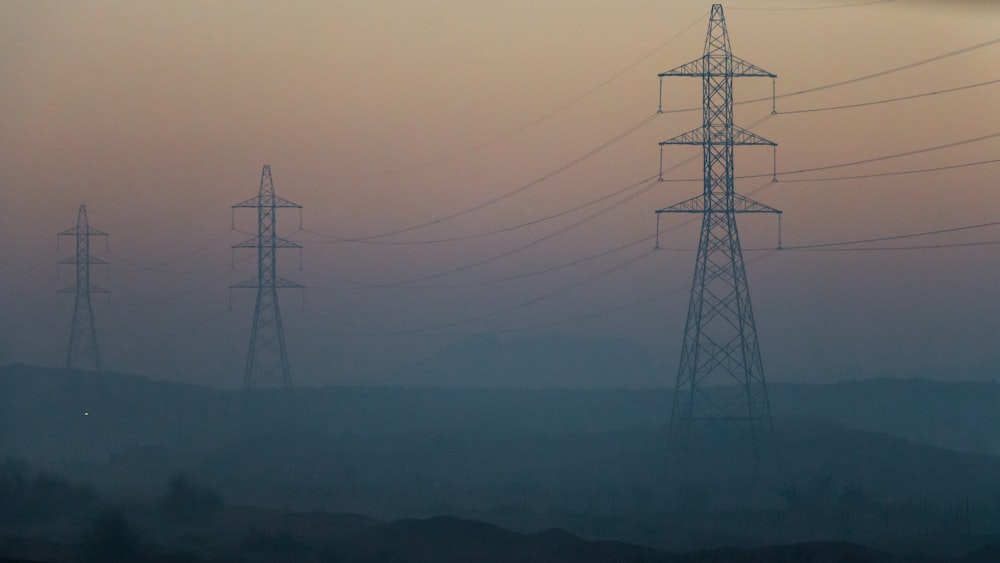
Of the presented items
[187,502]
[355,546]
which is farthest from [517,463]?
[355,546]

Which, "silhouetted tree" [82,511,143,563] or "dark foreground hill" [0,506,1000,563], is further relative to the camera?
"silhouetted tree" [82,511,143,563]

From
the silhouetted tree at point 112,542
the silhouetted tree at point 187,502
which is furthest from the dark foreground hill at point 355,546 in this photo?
the silhouetted tree at point 187,502

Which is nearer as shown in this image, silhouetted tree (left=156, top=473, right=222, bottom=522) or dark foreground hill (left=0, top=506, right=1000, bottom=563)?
dark foreground hill (left=0, top=506, right=1000, bottom=563)

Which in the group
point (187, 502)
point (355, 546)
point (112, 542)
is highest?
point (187, 502)

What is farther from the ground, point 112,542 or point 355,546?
point 355,546

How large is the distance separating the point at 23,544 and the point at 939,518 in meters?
27.3

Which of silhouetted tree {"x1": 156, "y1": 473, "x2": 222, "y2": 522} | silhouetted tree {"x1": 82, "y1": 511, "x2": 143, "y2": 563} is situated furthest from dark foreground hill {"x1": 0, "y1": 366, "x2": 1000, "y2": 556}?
silhouetted tree {"x1": 82, "y1": 511, "x2": 143, "y2": 563}

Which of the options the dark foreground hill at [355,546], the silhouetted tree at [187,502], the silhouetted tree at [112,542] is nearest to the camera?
the dark foreground hill at [355,546]

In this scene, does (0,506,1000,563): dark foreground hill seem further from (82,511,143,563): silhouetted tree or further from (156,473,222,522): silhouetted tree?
(156,473,222,522): silhouetted tree

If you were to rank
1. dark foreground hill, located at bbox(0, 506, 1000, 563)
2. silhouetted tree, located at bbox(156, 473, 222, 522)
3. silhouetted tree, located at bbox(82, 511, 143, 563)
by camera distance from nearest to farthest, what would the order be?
dark foreground hill, located at bbox(0, 506, 1000, 563)
silhouetted tree, located at bbox(82, 511, 143, 563)
silhouetted tree, located at bbox(156, 473, 222, 522)

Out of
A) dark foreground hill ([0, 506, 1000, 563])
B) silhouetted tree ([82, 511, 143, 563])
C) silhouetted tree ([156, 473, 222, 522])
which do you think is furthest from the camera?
silhouetted tree ([156, 473, 222, 522])

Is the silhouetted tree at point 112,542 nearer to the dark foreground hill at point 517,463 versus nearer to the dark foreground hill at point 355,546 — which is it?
the dark foreground hill at point 355,546

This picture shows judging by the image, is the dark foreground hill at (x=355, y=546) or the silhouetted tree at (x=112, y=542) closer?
the dark foreground hill at (x=355, y=546)

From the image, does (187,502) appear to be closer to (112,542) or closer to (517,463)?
(112,542)
